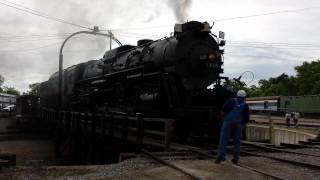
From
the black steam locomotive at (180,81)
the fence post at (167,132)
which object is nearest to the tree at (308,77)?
the black steam locomotive at (180,81)

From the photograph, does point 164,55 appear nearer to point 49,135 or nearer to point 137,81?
point 137,81

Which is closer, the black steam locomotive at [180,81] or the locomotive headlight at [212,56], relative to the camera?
the black steam locomotive at [180,81]

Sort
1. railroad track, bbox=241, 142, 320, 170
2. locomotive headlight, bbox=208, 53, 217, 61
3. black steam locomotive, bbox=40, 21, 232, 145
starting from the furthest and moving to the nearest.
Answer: locomotive headlight, bbox=208, 53, 217, 61, black steam locomotive, bbox=40, 21, 232, 145, railroad track, bbox=241, 142, 320, 170

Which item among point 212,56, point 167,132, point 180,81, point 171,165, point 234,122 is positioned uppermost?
point 212,56

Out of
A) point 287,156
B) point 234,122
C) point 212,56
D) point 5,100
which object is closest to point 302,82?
point 5,100

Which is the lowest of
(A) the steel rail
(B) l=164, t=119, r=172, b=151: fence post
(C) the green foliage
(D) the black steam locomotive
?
(A) the steel rail

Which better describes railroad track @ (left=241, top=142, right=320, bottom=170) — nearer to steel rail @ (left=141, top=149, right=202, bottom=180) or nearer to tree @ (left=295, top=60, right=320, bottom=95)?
steel rail @ (left=141, top=149, right=202, bottom=180)

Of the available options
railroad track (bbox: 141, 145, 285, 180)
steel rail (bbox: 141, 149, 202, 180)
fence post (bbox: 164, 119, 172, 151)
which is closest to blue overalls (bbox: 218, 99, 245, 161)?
railroad track (bbox: 141, 145, 285, 180)

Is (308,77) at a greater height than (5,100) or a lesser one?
greater

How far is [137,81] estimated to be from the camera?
51.0 feet

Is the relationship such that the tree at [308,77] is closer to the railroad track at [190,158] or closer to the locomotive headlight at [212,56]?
the locomotive headlight at [212,56]

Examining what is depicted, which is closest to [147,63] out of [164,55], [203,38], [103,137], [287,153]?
[164,55]

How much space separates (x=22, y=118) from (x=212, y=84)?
2554 centimetres

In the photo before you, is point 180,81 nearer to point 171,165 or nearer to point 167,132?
point 167,132
